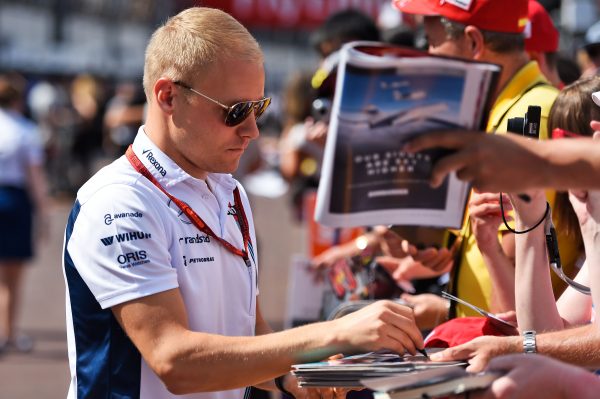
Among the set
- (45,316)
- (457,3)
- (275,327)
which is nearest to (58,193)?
(45,316)

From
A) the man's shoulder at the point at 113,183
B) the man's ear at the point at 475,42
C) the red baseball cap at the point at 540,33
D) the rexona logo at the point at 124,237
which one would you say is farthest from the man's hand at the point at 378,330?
the red baseball cap at the point at 540,33

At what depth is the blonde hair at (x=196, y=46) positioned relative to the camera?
8.66 feet

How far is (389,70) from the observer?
2.14 m

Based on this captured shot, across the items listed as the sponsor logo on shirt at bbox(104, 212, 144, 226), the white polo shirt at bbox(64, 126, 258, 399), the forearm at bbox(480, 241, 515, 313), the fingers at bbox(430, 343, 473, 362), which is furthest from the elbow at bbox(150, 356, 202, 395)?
the forearm at bbox(480, 241, 515, 313)

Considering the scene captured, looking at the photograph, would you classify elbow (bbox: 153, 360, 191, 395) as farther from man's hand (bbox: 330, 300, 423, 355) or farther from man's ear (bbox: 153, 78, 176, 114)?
man's ear (bbox: 153, 78, 176, 114)

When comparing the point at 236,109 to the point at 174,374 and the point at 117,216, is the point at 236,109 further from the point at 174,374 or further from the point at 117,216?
the point at 174,374

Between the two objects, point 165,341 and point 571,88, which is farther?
point 571,88

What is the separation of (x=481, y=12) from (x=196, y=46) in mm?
1412

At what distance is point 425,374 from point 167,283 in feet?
2.29

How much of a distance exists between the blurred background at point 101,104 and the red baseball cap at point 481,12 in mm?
748

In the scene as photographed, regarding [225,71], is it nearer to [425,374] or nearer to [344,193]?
[344,193]

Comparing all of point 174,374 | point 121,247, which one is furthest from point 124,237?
point 174,374

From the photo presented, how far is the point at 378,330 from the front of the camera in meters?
2.40

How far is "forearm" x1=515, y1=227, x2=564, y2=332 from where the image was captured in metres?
2.84
